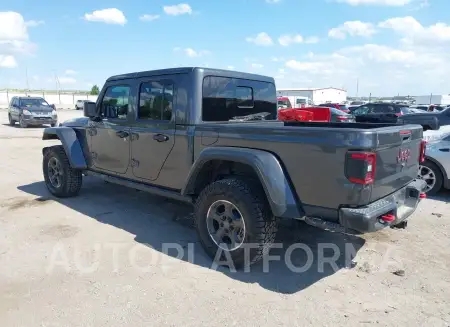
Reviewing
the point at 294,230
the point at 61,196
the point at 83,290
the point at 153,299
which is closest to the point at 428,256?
the point at 294,230

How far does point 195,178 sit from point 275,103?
1948 mm

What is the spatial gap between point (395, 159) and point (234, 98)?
6.47ft

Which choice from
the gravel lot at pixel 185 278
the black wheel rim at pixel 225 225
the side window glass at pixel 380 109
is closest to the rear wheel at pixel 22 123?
the gravel lot at pixel 185 278

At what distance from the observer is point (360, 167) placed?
2910mm

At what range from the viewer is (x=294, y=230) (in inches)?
188

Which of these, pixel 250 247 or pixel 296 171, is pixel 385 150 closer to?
pixel 296 171

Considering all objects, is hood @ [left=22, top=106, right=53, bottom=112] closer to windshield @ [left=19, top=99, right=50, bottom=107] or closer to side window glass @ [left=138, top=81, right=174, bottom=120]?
windshield @ [left=19, top=99, right=50, bottom=107]

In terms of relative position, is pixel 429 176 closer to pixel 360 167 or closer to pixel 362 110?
pixel 360 167

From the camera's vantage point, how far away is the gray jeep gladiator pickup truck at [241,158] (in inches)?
120

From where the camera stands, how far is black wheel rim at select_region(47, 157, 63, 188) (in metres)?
6.07

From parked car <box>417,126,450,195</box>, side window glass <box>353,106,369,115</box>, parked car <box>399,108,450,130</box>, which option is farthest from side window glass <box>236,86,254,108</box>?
side window glass <box>353,106,369,115</box>

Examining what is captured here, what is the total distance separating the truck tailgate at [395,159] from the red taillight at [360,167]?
0.12 meters

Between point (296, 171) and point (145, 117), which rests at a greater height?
point (145, 117)

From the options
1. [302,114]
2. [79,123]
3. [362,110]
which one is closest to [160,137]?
[79,123]
